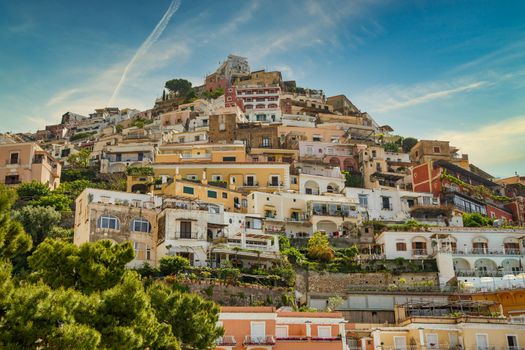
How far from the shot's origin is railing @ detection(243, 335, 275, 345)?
3969cm

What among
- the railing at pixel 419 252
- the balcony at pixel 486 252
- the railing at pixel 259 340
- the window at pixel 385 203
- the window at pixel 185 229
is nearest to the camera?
the railing at pixel 259 340

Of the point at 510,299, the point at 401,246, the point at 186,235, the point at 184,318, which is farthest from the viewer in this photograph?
the point at 401,246

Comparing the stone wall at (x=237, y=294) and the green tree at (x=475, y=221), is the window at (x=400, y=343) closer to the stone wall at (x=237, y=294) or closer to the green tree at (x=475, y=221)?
the stone wall at (x=237, y=294)

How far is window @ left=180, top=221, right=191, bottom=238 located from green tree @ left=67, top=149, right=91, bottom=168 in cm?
3573

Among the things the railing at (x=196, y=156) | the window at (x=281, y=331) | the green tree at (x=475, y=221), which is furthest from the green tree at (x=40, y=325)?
the railing at (x=196, y=156)

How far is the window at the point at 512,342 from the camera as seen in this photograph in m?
40.2

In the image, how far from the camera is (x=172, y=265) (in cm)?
4878

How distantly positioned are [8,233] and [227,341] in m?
20.0

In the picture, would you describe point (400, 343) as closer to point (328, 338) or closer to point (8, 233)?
point (328, 338)

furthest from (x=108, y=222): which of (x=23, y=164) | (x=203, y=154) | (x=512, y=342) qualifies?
(x=512, y=342)

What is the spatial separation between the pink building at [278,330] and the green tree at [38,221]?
2446 cm

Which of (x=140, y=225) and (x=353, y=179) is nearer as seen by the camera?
(x=140, y=225)

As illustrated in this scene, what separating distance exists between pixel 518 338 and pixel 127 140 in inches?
2359

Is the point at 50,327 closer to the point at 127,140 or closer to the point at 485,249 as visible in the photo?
the point at 485,249
